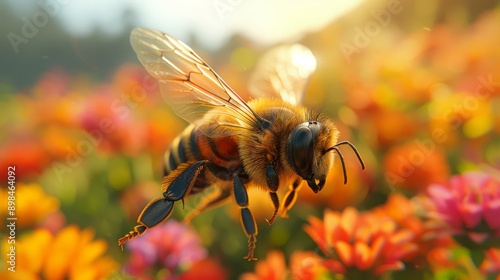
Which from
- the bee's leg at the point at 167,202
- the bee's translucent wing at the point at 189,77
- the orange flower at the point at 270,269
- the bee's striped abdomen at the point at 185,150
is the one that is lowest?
the orange flower at the point at 270,269

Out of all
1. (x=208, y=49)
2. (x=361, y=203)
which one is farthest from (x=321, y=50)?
(x=361, y=203)

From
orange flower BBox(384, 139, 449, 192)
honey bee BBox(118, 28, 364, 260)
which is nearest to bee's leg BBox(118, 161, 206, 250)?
honey bee BBox(118, 28, 364, 260)

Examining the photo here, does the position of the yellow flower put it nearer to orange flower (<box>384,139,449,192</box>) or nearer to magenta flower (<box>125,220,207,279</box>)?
magenta flower (<box>125,220,207,279</box>)

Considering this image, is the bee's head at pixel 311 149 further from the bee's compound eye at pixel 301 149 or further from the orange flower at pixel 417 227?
the orange flower at pixel 417 227

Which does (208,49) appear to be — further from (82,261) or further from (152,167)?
(82,261)

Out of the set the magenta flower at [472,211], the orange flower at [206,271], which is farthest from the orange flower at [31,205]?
the magenta flower at [472,211]

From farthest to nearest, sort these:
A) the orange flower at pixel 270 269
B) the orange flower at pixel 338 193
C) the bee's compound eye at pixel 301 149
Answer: the orange flower at pixel 338 193 < the orange flower at pixel 270 269 < the bee's compound eye at pixel 301 149
